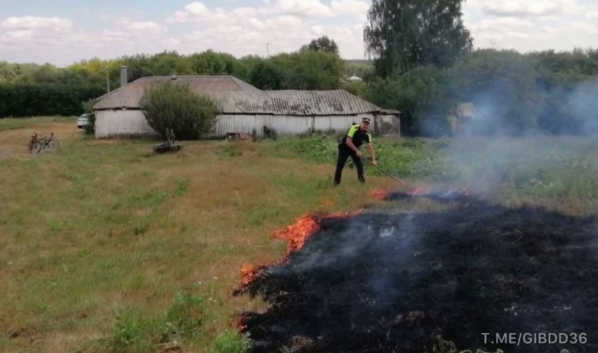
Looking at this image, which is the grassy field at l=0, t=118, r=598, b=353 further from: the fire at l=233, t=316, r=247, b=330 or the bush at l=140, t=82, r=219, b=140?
the bush at l=140, t=82, r=219, b=140

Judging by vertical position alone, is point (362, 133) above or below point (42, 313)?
above

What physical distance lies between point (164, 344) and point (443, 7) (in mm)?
33533

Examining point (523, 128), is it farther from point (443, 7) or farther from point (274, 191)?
point (274, 191)

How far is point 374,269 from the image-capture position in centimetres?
648

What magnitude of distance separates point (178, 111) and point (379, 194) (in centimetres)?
1573

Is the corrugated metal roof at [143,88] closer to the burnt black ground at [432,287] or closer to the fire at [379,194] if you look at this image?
the fire at [379,194]

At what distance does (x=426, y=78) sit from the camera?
28344 millimetres

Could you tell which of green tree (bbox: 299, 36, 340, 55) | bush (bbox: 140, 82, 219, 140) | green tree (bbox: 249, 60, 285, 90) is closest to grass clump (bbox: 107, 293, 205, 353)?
bush (bbox: 140, 82, 219, 140)

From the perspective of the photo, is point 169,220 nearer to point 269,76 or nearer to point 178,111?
point 178,111

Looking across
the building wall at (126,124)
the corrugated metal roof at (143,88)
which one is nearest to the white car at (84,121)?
the corrugated metal roof at (143,88)

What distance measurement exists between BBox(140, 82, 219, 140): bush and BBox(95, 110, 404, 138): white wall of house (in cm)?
156

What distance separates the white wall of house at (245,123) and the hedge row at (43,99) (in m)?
18.8

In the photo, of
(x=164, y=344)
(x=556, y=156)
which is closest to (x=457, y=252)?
(x=164, y=344)

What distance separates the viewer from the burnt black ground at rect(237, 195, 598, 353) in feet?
15.5
